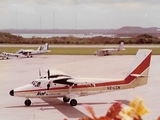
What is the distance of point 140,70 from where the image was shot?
1631 centimetres

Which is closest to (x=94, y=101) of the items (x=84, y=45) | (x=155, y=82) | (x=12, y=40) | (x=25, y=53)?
(x=155, y=82)

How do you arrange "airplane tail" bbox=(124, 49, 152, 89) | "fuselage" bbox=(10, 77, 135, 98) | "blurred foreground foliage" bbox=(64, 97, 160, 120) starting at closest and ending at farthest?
"blurred foreground foliage" bbox=(64, 97, 160, 120) → "fuselage" bbox=(10, 77, 135, 98) → "airplane tail" bbox=(124, 49, 152, 89)

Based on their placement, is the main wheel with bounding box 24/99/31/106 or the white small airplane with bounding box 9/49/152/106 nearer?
the white small airplane with bounding box 9/49/152/106

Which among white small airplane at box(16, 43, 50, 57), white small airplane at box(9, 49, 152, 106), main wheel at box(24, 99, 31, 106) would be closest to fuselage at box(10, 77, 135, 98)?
white small airplane at box(9, 49, 152, 106)

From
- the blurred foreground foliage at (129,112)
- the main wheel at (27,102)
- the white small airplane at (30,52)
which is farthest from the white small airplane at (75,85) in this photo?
the white small airplane at (30,52)

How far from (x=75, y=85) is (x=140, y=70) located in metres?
3.25

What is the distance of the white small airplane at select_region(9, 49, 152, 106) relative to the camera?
1566 centimetres

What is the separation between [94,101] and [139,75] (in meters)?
2.97

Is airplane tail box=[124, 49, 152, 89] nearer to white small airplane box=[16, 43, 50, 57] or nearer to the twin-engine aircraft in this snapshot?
the twin-engine aircraft

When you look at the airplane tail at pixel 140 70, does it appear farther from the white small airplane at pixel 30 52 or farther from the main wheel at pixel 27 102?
the white small airplane at pixel 30 52

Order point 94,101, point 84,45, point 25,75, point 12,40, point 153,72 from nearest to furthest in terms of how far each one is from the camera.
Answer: point 94,101 → point 25,75 → point 153,72 → point 12,40 → point 84,45

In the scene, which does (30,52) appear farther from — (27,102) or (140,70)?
(140,70)

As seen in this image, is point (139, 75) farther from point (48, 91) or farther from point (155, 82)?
point (155, 82)

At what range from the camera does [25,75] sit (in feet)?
94.2
